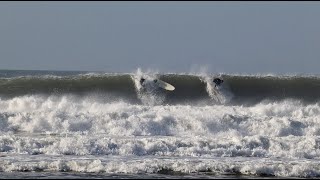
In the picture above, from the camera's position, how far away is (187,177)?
14781 millimetres

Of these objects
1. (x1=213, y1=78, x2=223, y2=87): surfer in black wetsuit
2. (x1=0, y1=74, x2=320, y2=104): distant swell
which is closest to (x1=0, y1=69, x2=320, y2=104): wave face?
(x1=0, y1=74, x2=320, y2=104): distant swell

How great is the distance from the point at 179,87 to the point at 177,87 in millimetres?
79

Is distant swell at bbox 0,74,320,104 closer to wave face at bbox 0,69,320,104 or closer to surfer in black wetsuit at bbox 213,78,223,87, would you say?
wave face at bbox 0,69,320,104

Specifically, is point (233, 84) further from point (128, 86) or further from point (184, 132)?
point (184, 132)

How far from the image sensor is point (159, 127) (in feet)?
71.3

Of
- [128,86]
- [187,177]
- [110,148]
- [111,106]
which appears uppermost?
[128,86]

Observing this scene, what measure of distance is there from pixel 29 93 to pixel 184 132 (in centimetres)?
775

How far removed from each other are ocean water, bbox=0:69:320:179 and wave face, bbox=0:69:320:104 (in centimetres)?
4

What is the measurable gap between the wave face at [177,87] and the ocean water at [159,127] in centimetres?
4

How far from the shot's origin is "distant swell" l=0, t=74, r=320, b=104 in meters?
26.7

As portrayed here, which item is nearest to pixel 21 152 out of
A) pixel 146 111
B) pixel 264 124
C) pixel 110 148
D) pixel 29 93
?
pixel 110 148

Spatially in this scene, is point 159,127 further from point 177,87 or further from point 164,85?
point 177,87

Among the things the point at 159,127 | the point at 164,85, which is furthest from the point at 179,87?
the point at 159,127

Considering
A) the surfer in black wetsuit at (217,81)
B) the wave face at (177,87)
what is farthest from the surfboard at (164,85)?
the surfer in black wetsuit at (217,81)
